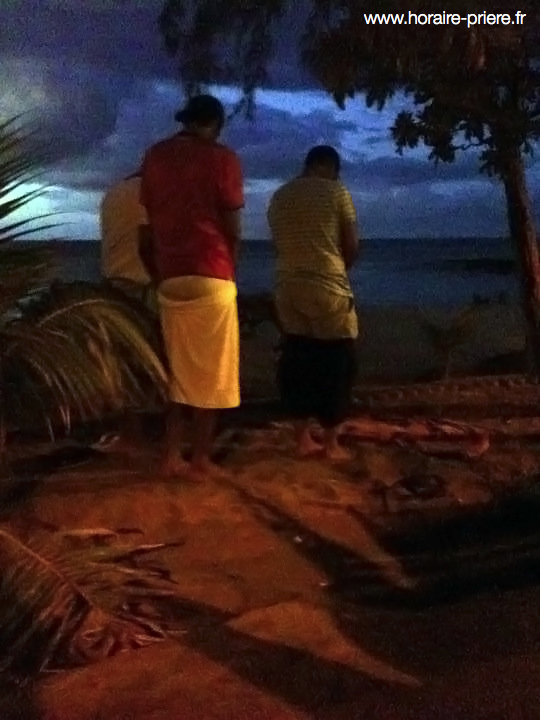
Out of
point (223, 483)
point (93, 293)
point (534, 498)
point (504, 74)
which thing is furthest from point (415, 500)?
point (504, 74)

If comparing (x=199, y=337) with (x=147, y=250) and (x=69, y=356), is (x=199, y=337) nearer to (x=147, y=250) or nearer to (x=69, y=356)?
(x=147, y=250)

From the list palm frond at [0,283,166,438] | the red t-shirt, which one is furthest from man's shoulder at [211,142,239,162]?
palm frond at [0,283,166,438]

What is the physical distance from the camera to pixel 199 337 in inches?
190

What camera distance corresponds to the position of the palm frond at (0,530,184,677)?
3.46 metres

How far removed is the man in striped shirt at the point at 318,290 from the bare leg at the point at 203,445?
0.63 metres

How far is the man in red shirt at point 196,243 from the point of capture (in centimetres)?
477

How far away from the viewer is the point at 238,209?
4840 mm

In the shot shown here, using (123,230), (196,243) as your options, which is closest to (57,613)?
(196,243)

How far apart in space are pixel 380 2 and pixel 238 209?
1324 millimetres

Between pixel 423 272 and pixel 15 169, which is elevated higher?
pixel 15 169

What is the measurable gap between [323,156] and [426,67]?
4.27 ft

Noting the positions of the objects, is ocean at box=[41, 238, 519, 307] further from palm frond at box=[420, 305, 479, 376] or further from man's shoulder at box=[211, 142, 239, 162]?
man's shoulder at box=[211, 142, 239, 162]

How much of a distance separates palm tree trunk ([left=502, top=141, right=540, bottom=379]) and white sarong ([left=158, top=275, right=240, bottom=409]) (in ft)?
12.9

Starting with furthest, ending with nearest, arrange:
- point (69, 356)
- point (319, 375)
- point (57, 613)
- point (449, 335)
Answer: point (449, 335) → point (319, 375) → point (69, 356) → point (57, 613)
